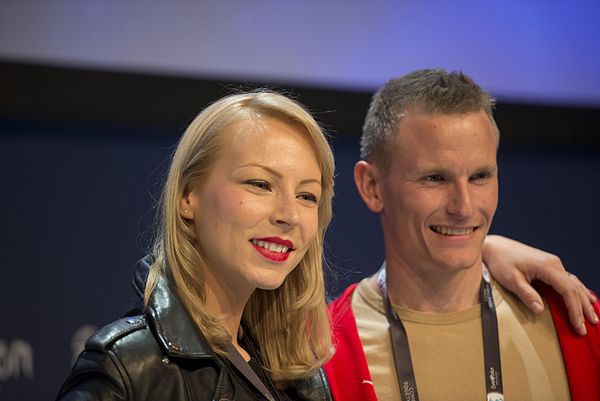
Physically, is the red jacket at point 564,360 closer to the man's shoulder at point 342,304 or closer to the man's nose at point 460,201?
the man's shoulder at point 342,304

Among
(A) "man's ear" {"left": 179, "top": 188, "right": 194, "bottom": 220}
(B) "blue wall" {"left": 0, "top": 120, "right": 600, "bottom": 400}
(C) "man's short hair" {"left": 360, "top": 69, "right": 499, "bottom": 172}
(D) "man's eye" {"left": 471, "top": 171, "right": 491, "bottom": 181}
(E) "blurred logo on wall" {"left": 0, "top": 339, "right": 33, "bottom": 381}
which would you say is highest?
(C) "man's short hair" {"left": 360, "top": 69, "right": 499, "bottom": 172}

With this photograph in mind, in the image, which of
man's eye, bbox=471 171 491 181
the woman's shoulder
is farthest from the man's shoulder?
the woman's shoulder

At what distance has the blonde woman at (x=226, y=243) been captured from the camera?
1.65m

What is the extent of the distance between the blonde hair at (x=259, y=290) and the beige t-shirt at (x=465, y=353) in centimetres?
27

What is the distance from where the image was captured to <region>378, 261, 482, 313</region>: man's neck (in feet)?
7.55

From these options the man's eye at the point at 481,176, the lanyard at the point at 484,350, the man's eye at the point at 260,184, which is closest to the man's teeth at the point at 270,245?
the man's eye at the point at 260,184

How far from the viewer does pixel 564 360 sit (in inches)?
85.3

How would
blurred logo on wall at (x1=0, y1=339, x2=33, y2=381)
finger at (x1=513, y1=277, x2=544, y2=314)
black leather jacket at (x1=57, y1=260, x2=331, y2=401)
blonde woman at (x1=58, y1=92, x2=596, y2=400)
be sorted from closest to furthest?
black leather jacket at (x1=57, y1=260, x2=331, y2=401) → blonde woman at (x1=58, y1=92, x2=596, y2=400) → finger at (x1=513, y1=277, x2=544, y2=314) → blurred logo on wall at (x1=0, y1=339, x2=33, y2=381)

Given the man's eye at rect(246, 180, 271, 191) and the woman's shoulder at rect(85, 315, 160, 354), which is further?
the man's eye at rect(246, 180, 271, 191)

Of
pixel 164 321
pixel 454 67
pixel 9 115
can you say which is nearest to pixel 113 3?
pixel 9 115

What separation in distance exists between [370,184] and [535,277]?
51 centimetres

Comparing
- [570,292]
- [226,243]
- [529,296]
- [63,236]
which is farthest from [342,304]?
[63,236]

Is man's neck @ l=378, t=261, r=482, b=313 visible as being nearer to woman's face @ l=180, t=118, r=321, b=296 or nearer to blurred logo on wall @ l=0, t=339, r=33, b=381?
woman's face @ l=180, t=118, r=321, b=296

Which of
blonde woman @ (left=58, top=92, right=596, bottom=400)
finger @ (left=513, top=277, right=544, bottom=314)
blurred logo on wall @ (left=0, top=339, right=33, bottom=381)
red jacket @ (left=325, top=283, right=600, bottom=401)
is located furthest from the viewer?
blurred logo on wall @ (left=0, top=339, right=33, bottom=381)
